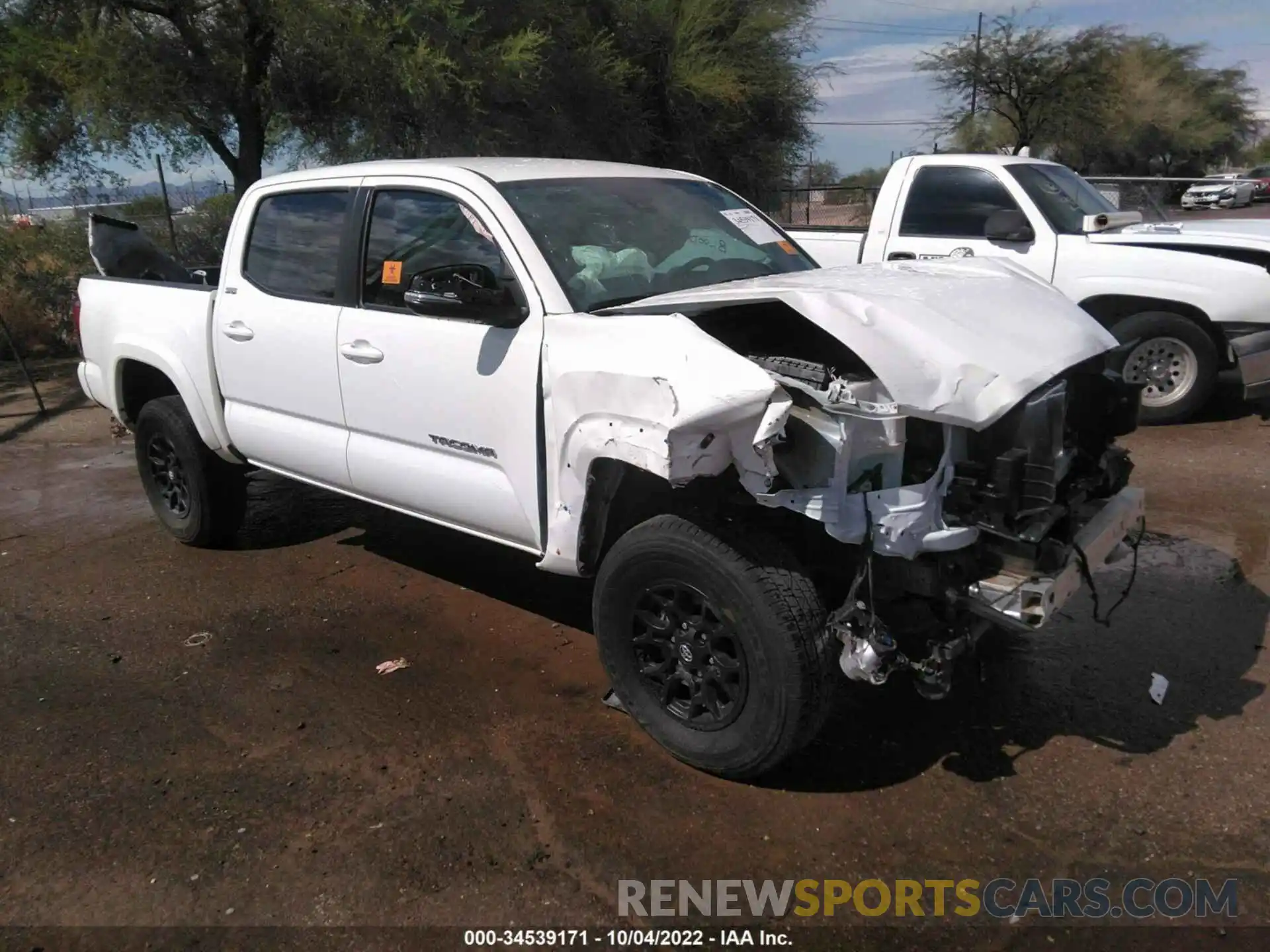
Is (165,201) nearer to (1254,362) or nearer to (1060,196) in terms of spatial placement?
(1060,196)

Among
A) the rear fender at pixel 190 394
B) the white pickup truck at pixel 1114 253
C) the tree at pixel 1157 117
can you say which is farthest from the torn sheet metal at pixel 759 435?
the tree at pixel 1157 117

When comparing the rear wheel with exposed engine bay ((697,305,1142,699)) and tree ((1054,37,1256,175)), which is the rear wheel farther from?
tree ((1054,37,1256,175))

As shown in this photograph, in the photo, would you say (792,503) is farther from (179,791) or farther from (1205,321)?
(1205,321)

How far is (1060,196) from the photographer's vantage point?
25.5 feet

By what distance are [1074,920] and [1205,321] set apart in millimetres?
5964

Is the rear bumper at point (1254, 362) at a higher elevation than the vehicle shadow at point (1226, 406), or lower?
higher

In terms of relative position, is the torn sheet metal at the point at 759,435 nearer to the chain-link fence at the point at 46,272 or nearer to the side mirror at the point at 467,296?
the side mirror at the point at 467,296

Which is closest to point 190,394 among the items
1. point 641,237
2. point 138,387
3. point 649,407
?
point 138,387

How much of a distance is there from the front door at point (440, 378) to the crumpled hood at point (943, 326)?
505mm

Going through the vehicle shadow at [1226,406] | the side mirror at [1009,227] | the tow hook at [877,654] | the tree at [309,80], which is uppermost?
the tree at [309,80]

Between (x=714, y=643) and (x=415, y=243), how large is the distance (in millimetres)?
2090

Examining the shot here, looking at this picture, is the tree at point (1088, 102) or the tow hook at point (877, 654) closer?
the tow hook at point (877, 654)

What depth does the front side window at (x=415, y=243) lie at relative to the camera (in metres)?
3.86

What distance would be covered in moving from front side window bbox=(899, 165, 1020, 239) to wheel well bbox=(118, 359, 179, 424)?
17.7ft
